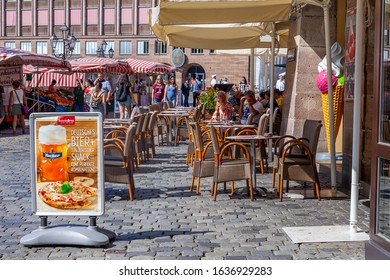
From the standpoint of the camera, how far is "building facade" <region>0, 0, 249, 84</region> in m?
75.8

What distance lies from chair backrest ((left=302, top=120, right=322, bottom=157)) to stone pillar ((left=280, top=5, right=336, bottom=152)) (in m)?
3.24

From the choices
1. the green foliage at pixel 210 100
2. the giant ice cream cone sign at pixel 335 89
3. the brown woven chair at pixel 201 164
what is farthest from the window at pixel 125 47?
the brown woven chair at pixel 201 164

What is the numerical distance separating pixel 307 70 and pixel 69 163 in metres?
7.92

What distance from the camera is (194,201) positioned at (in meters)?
9.23

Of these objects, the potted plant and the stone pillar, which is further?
the potted plant

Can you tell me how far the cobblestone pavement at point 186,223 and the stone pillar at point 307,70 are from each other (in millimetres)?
2350

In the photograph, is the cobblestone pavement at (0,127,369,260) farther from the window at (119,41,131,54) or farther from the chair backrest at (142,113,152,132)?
the window at (119,41,131,54)

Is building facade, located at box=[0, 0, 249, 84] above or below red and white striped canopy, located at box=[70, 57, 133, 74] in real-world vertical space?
above

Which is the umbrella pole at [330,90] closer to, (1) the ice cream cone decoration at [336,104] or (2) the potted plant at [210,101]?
(1) the ice cream cone decoration at [336,104]

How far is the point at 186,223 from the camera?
7.69m

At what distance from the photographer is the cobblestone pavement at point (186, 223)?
20.7 ft

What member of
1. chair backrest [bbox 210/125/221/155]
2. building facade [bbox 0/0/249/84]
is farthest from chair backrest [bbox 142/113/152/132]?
building facade [bbox 0/0/249/84]

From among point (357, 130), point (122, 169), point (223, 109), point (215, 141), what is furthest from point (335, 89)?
point (357, 130)
